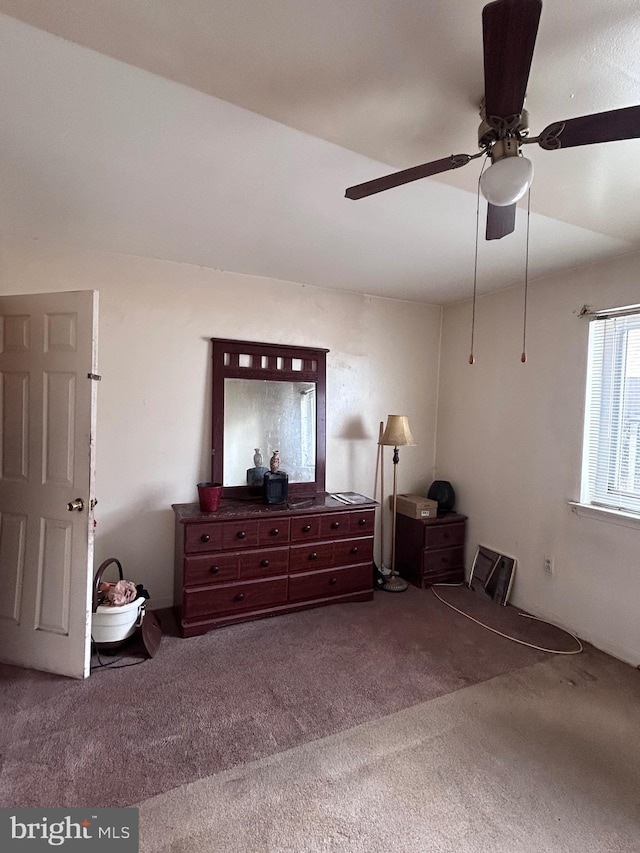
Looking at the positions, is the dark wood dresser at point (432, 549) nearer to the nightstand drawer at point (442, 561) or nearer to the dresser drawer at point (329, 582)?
the nightstand drawer at point (442, 561)

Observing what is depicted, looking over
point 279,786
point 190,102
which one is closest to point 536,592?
point 279,786

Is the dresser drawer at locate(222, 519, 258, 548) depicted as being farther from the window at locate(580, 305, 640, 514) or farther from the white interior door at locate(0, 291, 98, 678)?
the window at locate(580, 305, 640, 514)

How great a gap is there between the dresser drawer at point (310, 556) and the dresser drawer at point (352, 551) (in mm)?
59


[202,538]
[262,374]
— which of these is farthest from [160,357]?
[202,538]

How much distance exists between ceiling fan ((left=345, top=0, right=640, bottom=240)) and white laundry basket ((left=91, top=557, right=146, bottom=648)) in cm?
247

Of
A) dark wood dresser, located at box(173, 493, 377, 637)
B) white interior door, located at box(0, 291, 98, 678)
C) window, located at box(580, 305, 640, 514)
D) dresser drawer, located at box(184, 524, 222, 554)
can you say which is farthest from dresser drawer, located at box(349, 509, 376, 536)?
white interior door, located at box(0, 291, 98, 678)

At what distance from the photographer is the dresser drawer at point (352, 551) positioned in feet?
10.8

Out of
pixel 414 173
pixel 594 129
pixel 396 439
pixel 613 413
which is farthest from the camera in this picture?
pixel 396 439

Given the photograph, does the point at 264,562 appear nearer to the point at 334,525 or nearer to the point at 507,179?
the point at 334,525

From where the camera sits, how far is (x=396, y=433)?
11.9ft

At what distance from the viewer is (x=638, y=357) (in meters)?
2.69

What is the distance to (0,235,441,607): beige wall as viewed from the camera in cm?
291

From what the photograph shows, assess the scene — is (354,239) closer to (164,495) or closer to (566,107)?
(566,107)

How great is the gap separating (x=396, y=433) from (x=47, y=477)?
2457mm
